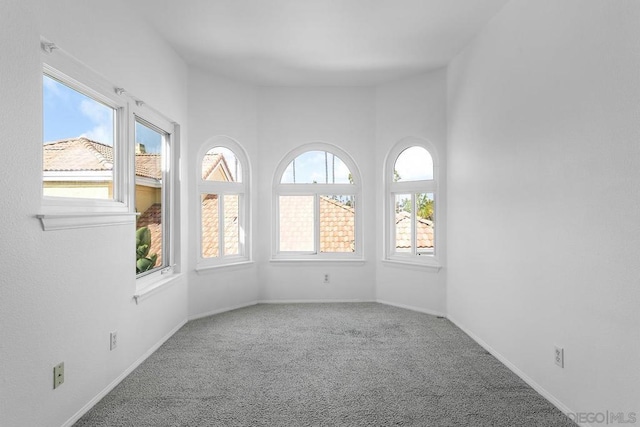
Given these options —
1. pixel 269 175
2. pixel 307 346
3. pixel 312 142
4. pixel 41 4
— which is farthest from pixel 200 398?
pixel 312 142

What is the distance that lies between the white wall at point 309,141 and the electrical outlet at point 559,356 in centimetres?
287

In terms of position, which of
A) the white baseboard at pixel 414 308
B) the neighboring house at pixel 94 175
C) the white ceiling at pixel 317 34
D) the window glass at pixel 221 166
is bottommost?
the white baseboard at pixel 414 308

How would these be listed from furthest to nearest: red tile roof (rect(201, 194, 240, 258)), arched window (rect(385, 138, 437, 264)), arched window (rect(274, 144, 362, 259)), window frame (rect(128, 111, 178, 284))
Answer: arched window (rect(274, 144, 362, 259)), arched window (rect(385, 138, 437, 264)), red tile roof (rect(201, 194, 240, 258)), window frame (rect(128, 111, 178, 284))

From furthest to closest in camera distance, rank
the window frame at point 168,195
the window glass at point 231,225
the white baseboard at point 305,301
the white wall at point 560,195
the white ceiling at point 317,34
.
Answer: the white baseboard at point 305,301, the window glass at point 231,225, the window frame at point 168,195, the white ceiling at point 317,34, the white wall at point 560,195

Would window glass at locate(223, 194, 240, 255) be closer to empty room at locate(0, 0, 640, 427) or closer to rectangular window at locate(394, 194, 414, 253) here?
→ empty room at locate(0, 0, 640, 427)

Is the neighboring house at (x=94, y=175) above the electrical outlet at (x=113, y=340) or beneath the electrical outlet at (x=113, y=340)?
above

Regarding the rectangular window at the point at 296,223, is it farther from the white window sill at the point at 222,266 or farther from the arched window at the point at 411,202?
the arched window at the point at 411,202

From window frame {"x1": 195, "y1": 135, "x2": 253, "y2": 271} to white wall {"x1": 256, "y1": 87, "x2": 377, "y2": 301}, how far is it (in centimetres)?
18

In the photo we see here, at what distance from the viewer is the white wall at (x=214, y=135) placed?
4.46 m

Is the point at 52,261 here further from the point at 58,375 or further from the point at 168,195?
the point at 168,195

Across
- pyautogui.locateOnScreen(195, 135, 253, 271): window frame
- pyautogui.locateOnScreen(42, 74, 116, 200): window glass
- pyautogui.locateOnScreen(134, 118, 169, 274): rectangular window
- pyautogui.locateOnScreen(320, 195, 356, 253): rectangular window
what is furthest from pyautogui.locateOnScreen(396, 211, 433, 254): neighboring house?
pyautogui.locateOnScreen(42, 74, 116, 200): window glass

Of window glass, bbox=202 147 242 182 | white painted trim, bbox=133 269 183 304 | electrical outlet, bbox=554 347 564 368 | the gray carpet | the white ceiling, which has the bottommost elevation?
the gray carpet

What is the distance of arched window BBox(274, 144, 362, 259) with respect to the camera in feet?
17.5

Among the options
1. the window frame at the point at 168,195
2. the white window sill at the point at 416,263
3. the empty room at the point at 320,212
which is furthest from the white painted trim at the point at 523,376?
the window frame at the point at 168,195
